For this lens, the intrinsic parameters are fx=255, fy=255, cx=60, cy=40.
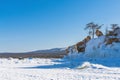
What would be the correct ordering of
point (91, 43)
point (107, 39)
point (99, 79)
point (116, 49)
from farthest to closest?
point (91, 43)
point (107, 39)
point (116, 49)
point (99, 79)

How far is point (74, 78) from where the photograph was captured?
20844 millimetres

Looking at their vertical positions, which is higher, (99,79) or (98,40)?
(98,40)

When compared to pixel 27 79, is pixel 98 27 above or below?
above

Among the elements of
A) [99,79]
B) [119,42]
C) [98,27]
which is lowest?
[99,79]

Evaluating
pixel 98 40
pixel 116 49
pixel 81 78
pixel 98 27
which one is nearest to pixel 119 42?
pixel 116 49

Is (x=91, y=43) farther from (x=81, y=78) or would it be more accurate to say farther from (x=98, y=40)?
(x=81, y=78)

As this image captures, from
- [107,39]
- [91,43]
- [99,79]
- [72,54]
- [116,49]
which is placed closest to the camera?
[99,79]

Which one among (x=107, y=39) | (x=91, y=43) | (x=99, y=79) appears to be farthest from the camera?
(x=91, y=43)

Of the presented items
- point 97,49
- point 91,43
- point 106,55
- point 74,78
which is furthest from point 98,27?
point 74,78

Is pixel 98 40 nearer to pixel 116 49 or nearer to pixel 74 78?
pixel 116 49

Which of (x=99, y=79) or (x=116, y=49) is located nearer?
(x=99, y=79)

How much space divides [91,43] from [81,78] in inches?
1710

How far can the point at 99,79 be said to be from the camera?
20141 mm

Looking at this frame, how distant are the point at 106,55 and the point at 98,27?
693 inches
